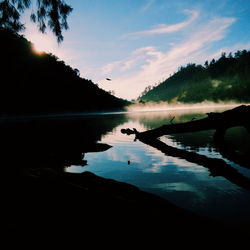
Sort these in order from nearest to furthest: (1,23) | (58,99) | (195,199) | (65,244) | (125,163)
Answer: (65,244), (1,23), (195,199), (125,163), (58,99)

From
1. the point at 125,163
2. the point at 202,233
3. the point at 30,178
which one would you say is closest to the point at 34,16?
the point at 30,178

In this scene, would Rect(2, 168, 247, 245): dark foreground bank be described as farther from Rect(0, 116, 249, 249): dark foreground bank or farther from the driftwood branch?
the driftwood branch

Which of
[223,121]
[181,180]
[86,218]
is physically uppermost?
[223,121]

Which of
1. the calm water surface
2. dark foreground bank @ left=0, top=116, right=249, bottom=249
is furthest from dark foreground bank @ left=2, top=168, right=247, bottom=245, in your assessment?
the calm water surface

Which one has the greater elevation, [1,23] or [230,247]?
[1,23]

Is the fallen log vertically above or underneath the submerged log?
underneath

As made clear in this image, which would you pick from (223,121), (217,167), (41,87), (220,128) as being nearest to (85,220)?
(223,121)

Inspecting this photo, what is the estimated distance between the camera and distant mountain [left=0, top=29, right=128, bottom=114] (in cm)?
9800

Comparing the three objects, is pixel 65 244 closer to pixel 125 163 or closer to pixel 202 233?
pixel 202 233

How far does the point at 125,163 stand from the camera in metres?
12.6

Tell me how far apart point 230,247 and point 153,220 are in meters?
1.52

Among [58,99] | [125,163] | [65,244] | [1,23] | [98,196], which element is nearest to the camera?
[65,244]

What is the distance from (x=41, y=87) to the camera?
4437 inches

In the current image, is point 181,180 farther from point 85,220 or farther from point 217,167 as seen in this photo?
point 85,220
